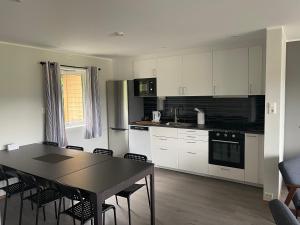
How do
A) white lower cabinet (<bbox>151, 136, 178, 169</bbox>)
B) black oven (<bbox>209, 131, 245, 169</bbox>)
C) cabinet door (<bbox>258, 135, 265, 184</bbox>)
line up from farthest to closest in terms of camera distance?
white lower cabinet (<bbox>151, 136, 178, 169</bbox>)
black oven (<bbox>209, 131, 245, 169</bbox>)
cabinet door (<bbox>258, 135, 265, 184</bbox>)

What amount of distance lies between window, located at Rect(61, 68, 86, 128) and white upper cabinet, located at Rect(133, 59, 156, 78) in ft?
3.67

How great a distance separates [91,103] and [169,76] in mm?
1695

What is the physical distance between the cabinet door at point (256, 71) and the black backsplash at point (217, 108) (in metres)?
0.27

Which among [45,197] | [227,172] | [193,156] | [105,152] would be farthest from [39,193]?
[227,172]

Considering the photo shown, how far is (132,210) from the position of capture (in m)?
3.10

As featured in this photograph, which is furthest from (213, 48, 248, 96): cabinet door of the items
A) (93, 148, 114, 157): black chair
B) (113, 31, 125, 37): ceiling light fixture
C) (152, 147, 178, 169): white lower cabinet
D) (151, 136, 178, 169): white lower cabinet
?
(93, 148, 114, 157): black chair

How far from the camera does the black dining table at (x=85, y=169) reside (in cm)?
210

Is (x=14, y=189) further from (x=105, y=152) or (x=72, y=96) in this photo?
(x=72, y=96)

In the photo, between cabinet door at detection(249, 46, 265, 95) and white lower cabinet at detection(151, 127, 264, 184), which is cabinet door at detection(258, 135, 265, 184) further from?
cabinet door at detection(249, 46, 265, 95)

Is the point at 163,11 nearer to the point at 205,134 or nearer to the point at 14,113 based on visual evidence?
the point at 205,134

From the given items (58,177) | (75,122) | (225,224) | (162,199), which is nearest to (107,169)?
(58,177)

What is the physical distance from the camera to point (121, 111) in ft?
16.6

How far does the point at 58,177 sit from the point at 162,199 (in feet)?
5.40

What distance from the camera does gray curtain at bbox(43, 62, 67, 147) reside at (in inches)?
157
